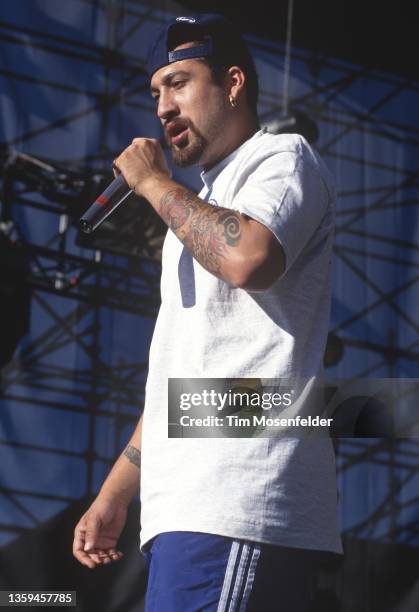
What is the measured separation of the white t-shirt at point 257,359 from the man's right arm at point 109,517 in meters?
0.14

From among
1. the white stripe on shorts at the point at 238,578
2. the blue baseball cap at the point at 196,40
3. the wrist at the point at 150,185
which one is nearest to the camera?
the white stripe on shorts at the point at 238,578

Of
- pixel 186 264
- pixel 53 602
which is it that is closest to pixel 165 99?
pixel 186 264

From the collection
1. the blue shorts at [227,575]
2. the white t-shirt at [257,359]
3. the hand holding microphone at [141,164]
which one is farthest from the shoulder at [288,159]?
the blue shorts at [227,575]

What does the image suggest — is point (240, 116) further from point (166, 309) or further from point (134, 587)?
point (134, 587)

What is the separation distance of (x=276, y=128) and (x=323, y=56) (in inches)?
34.2

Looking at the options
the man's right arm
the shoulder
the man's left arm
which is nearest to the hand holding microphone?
the man's left arm

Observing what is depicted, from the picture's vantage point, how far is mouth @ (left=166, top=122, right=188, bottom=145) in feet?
3.68

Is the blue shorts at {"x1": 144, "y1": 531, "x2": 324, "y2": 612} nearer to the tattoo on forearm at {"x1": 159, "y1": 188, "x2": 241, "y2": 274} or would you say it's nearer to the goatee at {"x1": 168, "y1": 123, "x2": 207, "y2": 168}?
the tattoo on forearm at {"x1": 159, "y1": 188, "x2": 241, "y2": 274}

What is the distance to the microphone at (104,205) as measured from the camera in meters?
1.16

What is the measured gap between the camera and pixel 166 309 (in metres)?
1.06

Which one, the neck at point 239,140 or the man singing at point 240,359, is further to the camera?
the neck at point 239,140

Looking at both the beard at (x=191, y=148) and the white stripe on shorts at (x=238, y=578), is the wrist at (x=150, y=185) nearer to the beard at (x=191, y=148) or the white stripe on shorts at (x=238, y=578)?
the beard at (x=191, y=148)

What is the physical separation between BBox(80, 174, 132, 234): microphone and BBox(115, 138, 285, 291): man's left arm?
0.26ft

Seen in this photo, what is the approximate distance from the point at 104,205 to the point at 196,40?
0.24m
